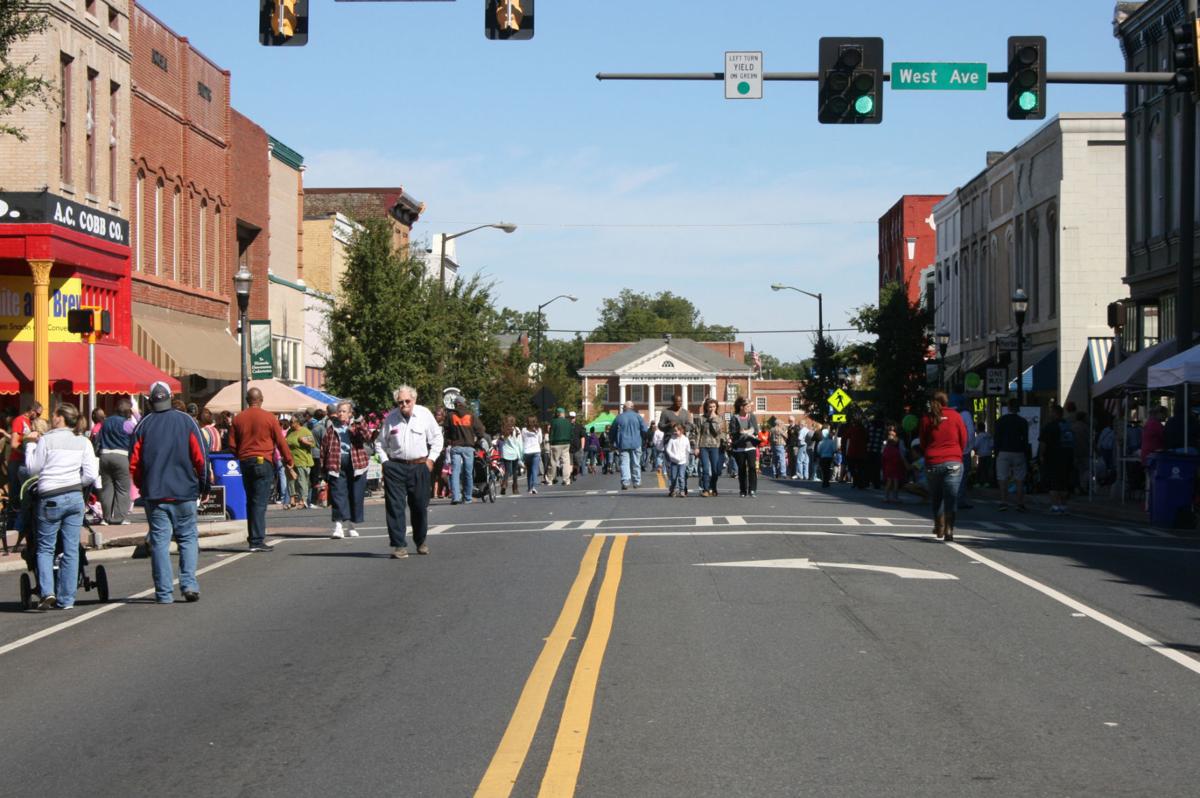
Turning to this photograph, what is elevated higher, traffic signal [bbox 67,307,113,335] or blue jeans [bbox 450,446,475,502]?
traffic signal [bbox 67,307,113,335]

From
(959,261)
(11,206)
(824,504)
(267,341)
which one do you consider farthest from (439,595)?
(959,261)

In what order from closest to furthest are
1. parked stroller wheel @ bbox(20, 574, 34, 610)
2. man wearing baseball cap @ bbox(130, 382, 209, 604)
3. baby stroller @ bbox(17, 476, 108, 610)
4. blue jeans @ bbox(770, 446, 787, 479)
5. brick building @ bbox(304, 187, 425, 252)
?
parked stroller wheel @ bbox(20, 574, 34, 610), baby stroller @ bbox(17, 476, 108, 610), man wearing baseball cap @ bbox(130, 382, 209, 604), blue jeans @ bbox(770, 446, 787, 479), brick building @ bbox(304, 187, 425, 252)

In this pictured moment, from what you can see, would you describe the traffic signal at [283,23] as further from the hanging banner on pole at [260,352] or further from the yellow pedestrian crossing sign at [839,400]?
the yellow pedestrian crossing sign at [839,400]

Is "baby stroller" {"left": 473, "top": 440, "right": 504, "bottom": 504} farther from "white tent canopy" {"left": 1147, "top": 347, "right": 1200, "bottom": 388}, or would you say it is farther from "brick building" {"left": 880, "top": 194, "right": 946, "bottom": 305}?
"brick building" {"left": 880, "top": 194, "right": 946, "bottom": 305}

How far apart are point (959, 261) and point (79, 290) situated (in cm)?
4388

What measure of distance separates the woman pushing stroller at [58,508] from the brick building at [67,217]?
17.6 meters

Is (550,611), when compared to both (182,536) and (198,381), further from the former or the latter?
(198,381)

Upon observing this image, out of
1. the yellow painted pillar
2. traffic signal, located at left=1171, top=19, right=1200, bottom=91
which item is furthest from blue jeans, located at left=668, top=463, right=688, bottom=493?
the yellow painted pillar

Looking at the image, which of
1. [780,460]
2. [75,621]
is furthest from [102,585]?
[780,460]

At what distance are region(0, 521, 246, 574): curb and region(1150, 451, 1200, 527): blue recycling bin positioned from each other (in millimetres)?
12917

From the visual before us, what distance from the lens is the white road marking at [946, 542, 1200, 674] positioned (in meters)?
10.3

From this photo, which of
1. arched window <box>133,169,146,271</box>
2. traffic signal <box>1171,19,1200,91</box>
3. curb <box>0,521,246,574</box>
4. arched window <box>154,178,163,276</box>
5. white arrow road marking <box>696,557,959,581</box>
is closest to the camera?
white arrow road marking <box>696,557,959,581</box>

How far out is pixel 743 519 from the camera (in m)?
22.3

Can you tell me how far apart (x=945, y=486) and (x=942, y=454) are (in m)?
0.54
